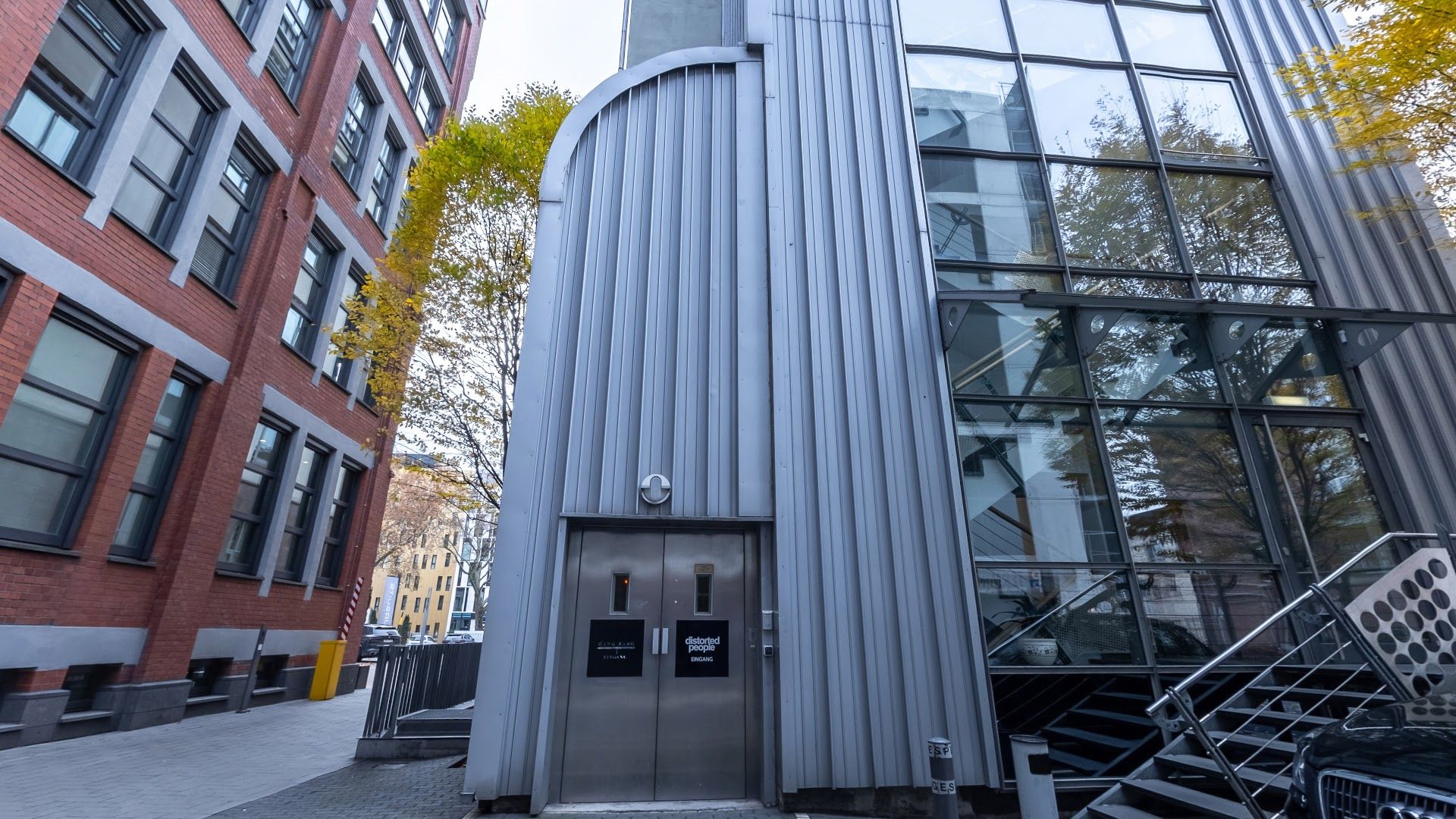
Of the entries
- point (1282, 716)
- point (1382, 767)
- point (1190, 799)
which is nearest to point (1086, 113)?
point (1282, 716)

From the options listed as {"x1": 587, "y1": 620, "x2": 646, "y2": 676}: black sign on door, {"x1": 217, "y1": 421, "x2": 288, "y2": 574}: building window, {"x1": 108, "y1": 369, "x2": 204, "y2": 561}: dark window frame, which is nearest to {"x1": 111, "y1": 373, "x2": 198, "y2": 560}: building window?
{"x1": 108, "y1": 369, "x2": 204, "y2": 561}: dark window frame

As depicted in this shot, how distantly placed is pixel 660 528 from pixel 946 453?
10.8 ft

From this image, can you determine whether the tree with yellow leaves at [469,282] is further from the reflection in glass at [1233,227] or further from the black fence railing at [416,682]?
the reflection in glass at [1233,227]

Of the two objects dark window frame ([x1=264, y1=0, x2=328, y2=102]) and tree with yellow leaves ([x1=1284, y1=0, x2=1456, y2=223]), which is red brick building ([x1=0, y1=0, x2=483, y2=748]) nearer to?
dark window frame ([x1=264, y1=0, x2=328, y2=102])

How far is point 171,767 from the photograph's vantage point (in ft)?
24.0

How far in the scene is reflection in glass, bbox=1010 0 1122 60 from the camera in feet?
32.6

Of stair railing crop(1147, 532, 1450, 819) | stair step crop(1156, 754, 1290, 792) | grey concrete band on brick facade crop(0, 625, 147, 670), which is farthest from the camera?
grey concrete band on brick facade crop(0, 625, 147, 670)

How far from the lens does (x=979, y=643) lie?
6.50 meters

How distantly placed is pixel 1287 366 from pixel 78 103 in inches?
658

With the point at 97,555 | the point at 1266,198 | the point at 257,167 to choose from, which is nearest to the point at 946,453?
the point at 1266,198

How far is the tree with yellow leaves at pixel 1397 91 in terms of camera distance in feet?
27.4

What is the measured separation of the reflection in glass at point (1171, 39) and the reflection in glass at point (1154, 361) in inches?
194

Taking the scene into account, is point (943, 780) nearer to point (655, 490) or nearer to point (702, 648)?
point (702, 648)

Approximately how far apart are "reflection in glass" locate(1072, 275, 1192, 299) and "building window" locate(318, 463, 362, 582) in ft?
53.3
